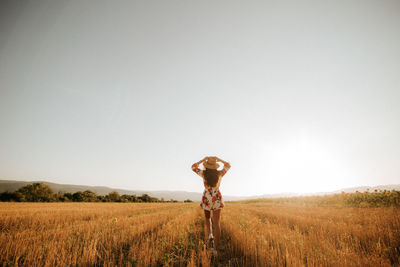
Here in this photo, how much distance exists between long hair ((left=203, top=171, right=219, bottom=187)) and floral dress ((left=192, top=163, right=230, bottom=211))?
0.58 ft

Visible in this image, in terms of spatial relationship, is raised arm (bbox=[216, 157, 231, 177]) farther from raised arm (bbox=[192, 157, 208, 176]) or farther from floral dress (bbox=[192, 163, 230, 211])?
raised arm (bbox=[192, 157, 208, 176])

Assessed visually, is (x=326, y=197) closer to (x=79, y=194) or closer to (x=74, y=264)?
(x=74, y=264)

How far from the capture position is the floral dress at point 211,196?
5.02 meters

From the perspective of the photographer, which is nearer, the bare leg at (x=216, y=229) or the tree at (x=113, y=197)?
the bare leg at (x=216, y=229)

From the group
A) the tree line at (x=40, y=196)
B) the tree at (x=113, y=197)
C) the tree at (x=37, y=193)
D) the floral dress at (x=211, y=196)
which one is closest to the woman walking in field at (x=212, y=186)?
the floral dress at (x=211, y=196)

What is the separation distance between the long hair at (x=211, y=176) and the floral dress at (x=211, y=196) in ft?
0.58

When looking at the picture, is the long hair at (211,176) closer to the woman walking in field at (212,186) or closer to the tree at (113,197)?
the woman walking in field at (212,186)

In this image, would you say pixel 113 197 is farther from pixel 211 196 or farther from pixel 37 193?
pixel 211 196

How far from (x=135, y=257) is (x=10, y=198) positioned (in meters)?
48.6

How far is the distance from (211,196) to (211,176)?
2.13 ft

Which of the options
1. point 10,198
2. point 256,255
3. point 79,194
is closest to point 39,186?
point 10,198

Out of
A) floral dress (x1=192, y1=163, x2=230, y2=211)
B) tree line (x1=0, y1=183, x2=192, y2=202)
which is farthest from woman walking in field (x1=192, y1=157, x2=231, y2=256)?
tree line (x1=0, y1=183, x2=192, y2=202)

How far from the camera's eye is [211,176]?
5.04 m

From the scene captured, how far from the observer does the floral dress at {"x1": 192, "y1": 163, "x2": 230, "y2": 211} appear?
502 cm
